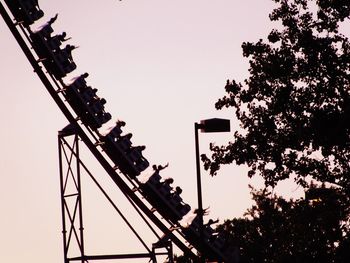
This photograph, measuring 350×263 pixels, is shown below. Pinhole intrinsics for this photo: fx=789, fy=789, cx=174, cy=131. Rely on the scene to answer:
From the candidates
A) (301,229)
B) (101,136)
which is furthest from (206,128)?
(301,229)

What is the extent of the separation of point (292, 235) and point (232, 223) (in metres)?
29.0

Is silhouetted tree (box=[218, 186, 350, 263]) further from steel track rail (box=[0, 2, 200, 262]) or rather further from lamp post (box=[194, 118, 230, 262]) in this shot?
lamp post (box=[194, 118, 230, 262])

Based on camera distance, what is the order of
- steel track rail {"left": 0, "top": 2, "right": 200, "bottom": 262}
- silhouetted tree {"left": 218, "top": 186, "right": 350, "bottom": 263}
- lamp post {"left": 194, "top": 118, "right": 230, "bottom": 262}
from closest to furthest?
1. lamp post {"left": 194, "top": 118, "right": 230, "bottom": 262}
2. steel track rail {"left": 0, "top": 2, "right": 200, "bottom": 262}
3. silhouetted tree {"left": 218, "top": 186, "right": 350, "bottom": 263}

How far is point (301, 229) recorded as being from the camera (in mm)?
40719

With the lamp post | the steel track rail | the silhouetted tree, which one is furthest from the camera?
the silhouetted tree

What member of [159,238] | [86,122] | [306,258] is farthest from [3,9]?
[306,258]

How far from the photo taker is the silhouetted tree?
29.3 m

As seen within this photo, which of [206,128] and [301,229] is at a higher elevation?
[206,128]

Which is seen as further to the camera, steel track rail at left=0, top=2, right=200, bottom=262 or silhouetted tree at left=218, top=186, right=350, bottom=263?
silhouetted tree at left=218, top=186, right=350, bottom=263

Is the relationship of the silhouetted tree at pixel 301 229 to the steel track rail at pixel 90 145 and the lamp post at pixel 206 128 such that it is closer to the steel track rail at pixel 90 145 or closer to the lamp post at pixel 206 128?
the steel track rail at pixel 90 145

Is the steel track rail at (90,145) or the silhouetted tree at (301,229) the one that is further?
the silhouetted tree at (301,229)

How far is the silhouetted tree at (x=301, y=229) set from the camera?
29.3 m

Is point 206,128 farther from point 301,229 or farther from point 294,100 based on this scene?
point 301,229

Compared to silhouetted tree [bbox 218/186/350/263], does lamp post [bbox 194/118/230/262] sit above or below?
above
